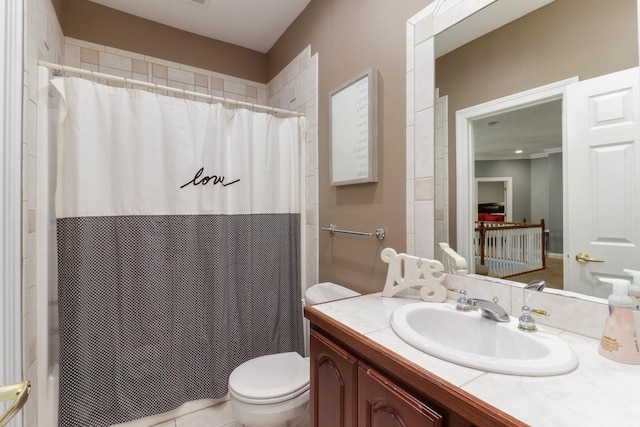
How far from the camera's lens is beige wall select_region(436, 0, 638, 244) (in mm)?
794

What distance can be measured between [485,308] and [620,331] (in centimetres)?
30

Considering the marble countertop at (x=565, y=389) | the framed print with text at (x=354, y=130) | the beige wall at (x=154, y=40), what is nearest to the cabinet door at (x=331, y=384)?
the marble countertop at (x=565, y=389)

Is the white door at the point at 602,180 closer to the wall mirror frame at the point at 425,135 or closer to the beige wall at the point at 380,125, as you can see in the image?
the wall mirror frame at the point at 425,135

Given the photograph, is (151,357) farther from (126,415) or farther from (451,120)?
(451,120)

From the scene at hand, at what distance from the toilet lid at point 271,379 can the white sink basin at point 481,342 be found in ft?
2.26

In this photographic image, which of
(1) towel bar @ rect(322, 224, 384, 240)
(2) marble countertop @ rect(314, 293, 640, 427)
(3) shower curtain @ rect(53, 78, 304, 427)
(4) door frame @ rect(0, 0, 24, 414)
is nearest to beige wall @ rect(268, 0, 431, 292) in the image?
(1) towel bar @ rect(322, 224, 384, 240)

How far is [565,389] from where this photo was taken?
1.92 feet

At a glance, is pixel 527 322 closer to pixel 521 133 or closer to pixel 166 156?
pixel 521 133

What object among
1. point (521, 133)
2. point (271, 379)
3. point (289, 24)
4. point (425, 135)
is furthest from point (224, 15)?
point (271, 379)

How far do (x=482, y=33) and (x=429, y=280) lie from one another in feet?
3.15

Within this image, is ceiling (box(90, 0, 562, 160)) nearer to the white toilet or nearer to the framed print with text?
the framed print with text

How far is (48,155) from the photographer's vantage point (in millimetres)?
1352

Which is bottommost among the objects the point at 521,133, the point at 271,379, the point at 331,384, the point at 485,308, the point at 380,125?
the point at 271,379

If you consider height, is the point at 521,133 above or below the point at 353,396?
above
